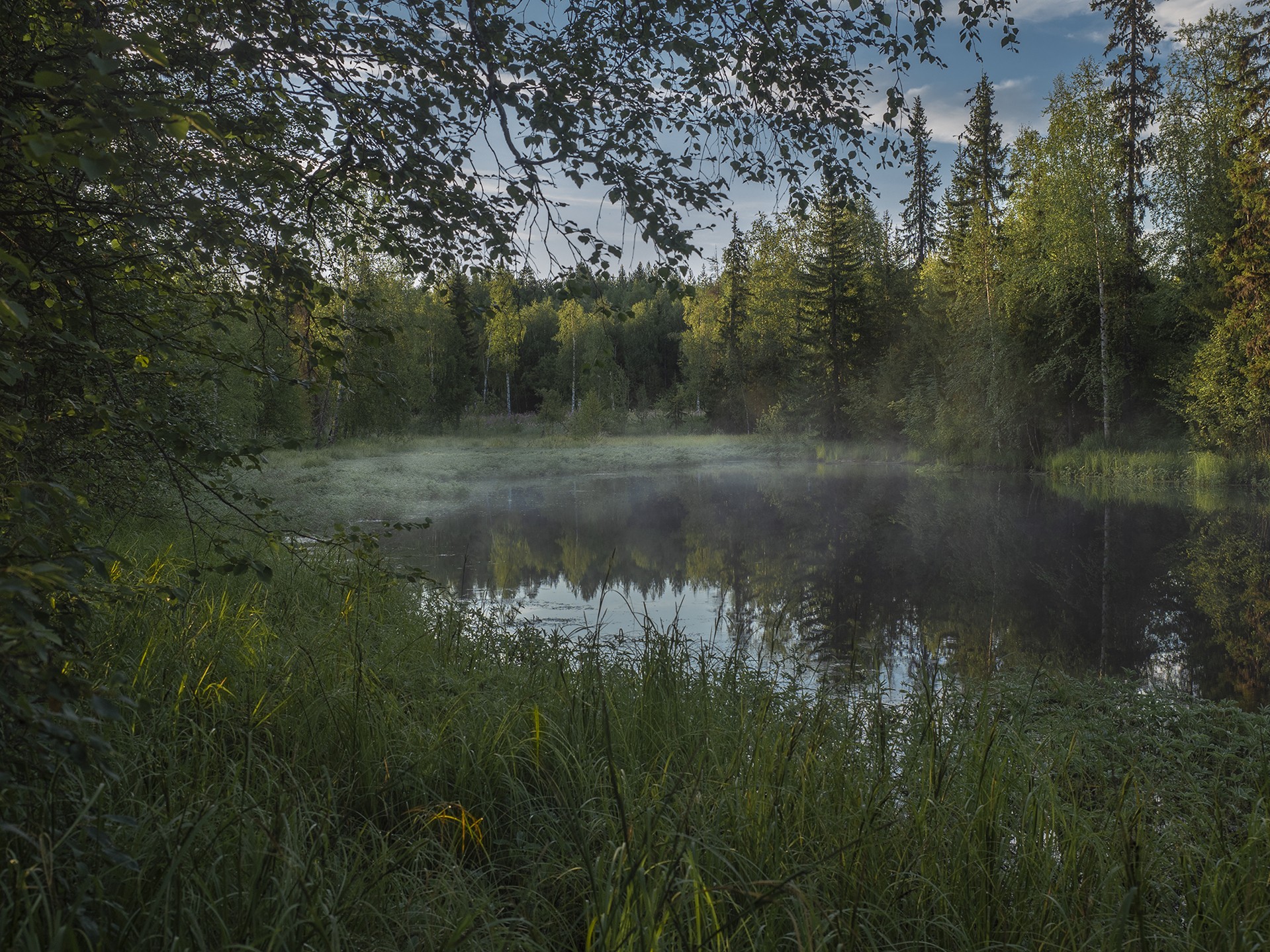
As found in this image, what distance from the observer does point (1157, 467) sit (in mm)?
21297

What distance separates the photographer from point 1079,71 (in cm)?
2334

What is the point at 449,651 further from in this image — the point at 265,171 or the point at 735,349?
the point at 735,349

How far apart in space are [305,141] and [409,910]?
315 cm

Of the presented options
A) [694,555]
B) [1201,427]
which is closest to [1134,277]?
[1201,427]

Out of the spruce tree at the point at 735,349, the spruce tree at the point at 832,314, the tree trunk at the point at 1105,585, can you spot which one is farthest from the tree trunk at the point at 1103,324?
the spruce tree at the point at 735,349

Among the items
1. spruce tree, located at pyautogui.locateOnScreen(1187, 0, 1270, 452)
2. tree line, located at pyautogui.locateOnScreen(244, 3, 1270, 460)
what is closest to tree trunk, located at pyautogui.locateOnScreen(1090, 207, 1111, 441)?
tree line, located at pyautogui.locateOnScreen(244, 3, 1270, 460)

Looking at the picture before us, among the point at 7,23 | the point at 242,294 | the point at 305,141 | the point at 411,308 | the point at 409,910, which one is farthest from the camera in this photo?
the point at 411,308

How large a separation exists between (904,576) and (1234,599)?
3.72m

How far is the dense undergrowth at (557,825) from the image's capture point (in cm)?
177

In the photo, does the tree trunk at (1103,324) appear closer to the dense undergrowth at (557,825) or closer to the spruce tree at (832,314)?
the spruce tree at (832,314)

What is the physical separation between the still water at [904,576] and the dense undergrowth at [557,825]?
30.3 inches

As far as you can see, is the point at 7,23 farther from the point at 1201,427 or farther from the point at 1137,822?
the point at 1201,427

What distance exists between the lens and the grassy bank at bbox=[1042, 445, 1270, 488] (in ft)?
63.9

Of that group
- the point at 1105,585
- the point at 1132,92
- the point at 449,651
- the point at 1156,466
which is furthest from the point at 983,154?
the point at 449,651
